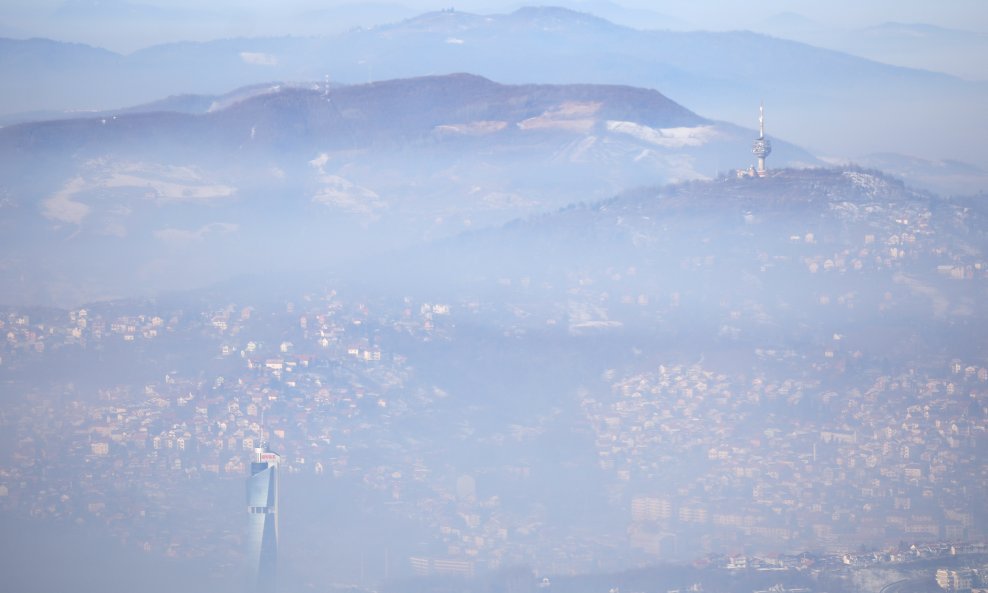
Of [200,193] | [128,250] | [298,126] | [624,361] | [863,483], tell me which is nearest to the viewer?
[863,483]

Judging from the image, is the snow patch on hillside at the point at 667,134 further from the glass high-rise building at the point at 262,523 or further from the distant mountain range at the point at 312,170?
the glass high-rise building at the point at 262,523

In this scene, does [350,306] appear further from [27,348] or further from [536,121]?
[536,121]

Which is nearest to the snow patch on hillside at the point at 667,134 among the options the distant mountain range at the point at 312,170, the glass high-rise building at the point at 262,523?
the distant mountain range at the point at 312,170

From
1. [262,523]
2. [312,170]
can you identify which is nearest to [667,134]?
[312,170]

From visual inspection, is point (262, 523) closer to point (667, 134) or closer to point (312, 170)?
point (312, 170)

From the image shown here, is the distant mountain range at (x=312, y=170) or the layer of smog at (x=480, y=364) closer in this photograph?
the layer of smog at (x=480, y=364)

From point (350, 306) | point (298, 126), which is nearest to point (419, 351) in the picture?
point (350, 306)

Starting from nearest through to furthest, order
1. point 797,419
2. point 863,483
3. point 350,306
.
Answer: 1. point 863,483
2. point 797,419
3. point 350,306
